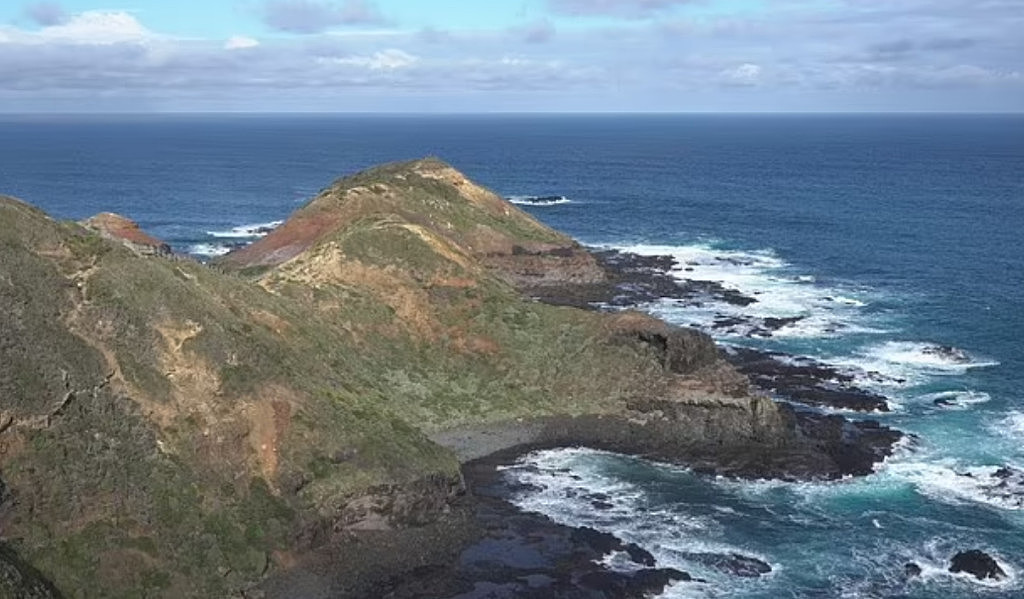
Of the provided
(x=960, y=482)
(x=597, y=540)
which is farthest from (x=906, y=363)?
(x=597, y=540)

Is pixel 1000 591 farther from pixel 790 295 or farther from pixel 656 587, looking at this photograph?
pixel 790 295

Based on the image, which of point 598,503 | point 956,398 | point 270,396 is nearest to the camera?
point 270,396

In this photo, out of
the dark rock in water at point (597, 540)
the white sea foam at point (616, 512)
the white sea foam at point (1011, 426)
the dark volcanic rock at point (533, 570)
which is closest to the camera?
the dark volcanic rock at point (533, 570)

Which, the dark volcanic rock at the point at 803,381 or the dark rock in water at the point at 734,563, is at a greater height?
the dark volcanic rock at the point at 803,381

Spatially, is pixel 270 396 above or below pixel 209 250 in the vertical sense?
above

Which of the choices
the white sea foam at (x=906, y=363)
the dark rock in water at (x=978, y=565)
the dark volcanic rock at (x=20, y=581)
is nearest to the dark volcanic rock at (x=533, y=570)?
the dark rock in water at (x=978, y=565)

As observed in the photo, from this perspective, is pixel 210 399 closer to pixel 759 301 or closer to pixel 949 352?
pixel 949 352

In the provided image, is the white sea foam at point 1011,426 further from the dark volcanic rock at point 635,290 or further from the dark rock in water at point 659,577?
the dark volcanic rock at point 635,290
